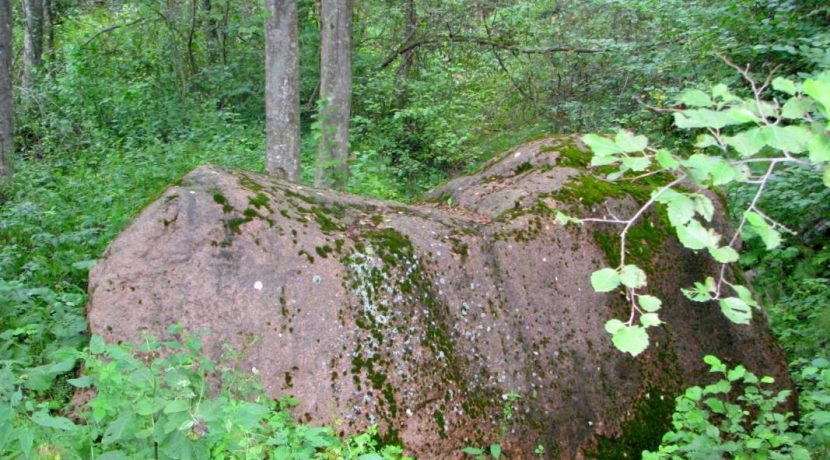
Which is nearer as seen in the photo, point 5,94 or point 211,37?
point 5,94

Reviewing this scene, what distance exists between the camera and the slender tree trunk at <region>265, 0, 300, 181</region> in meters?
7.88

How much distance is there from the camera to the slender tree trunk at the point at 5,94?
308 inches

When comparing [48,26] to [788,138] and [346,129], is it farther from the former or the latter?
[788,138]

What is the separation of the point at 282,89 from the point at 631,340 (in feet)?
22.8

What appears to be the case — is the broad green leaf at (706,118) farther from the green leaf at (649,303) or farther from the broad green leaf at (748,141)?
the green leaf at (649,303)

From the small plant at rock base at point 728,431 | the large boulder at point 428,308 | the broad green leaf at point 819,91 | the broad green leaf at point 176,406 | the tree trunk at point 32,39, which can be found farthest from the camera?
the tree trunk at point 32,39

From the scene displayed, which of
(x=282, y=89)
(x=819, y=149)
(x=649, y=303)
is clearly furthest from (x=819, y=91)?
(x=282, y=89)

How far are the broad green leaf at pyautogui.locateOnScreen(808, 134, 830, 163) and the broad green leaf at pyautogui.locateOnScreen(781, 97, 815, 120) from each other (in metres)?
0.14

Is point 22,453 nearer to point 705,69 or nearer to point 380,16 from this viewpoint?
point 705,69

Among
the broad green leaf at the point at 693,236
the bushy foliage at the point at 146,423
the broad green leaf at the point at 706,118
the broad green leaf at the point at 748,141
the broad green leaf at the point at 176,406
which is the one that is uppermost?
the broad green leaf at the point at 706,118

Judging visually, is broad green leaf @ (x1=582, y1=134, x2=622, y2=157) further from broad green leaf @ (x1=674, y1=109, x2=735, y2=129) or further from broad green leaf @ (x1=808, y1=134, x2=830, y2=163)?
broad green leaf @ (x1=808, y1=134, x2=830, y2=163)

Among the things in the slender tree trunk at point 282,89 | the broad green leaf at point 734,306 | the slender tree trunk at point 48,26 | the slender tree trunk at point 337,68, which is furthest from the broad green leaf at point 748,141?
the slender tree trunk at point 48,26

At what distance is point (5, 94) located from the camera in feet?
26.3

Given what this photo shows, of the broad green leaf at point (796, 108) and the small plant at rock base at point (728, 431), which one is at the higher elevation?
the broad green leaf at point (796, 108)
